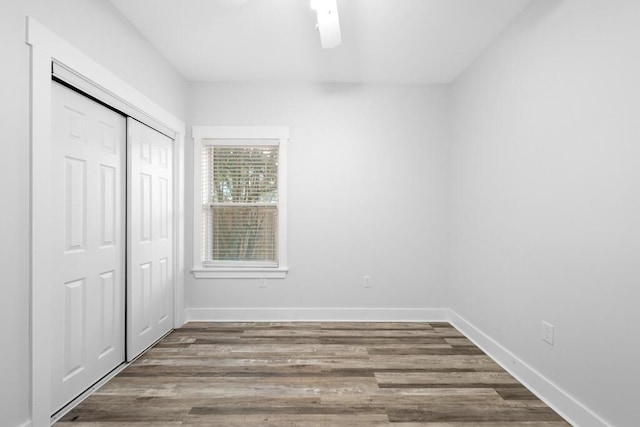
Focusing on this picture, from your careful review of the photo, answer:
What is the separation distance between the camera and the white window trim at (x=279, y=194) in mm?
3861

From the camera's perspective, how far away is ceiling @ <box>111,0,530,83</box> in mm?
2525

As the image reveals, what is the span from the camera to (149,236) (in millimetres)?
3086

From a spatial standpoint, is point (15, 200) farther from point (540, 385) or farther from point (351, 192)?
point (540, 385)

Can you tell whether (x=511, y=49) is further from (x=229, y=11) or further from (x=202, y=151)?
(x=202, y=151)

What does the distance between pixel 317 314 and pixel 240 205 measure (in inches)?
60.3

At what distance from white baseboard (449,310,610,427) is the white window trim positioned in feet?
6.92

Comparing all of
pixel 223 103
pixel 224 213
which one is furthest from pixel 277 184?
pixel 223 103

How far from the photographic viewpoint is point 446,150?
395 cm

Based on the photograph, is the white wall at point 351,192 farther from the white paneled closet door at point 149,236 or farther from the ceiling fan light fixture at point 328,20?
the ceiling fan light fixture at point 328,20

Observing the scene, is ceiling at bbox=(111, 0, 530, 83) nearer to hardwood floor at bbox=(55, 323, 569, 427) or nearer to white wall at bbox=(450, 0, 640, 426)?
white wall at bbox=(450, 0, 640, 426)

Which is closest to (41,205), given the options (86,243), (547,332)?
(86,243)

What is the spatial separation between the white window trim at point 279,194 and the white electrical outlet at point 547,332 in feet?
8.07

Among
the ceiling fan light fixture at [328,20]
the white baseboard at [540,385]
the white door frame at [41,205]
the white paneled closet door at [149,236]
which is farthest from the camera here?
the white paneled closet door at [149,236]

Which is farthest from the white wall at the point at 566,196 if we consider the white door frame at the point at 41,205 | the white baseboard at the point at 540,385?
the white door frame at the point at 41,205
